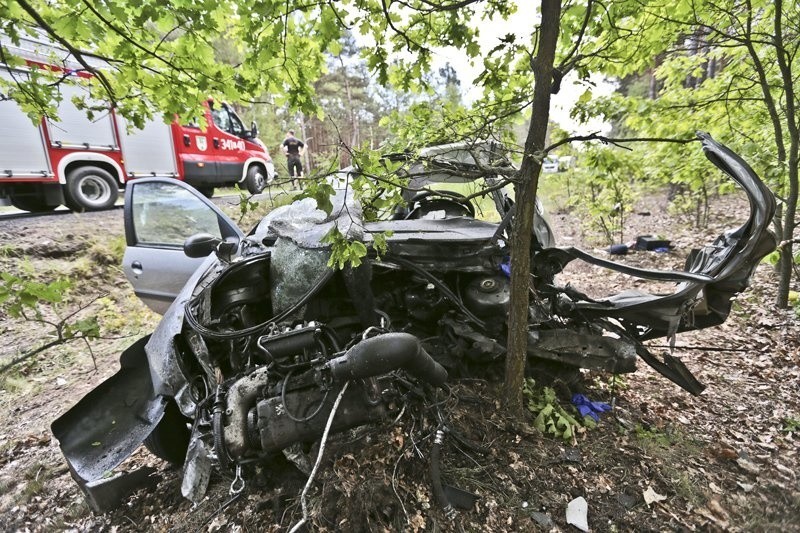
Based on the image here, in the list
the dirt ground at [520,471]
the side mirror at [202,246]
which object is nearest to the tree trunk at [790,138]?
the dirt ground at [520,471]

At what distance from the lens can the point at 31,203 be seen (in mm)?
8047

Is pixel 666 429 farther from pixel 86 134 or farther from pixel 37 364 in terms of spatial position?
pixel 86 134

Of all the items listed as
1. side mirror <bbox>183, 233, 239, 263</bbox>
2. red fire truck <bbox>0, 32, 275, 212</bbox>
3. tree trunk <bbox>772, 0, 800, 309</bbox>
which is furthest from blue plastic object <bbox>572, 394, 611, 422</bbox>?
red fire truck <bbox>0, 32, 275, 212</bbox>

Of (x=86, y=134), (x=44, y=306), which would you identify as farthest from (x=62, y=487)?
(x=86, y=134)

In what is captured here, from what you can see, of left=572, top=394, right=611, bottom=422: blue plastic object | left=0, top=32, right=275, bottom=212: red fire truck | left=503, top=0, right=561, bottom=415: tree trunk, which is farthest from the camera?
left=0, top=32, right=275, bottom=212: red fire truck

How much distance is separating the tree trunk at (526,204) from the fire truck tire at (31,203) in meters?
9.19

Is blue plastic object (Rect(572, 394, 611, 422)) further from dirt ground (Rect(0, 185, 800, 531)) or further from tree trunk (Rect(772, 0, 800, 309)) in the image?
tree trunk (Rect(772, 0, 800, 309))

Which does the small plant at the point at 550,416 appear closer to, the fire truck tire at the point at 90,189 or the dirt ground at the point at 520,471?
the dirt ground at the point at 520,471

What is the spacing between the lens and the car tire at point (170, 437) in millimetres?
2604

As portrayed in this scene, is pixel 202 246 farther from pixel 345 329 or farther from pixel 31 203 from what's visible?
pixel 31 203

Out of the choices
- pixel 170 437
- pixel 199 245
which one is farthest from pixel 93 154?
pixel 170 437

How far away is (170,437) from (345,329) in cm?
137

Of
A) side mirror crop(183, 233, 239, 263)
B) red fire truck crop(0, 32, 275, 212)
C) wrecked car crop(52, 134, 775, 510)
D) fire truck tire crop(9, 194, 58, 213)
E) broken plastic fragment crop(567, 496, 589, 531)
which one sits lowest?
broken plastic fragment crop(567, 496, 589, 531)

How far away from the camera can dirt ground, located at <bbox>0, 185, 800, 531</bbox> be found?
216 cm
